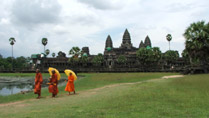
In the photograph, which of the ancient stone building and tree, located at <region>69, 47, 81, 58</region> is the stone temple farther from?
tree, located at <region>69, 47, 81, 58</region>

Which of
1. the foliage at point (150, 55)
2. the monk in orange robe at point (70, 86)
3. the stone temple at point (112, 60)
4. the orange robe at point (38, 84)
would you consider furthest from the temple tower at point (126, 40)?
the orange robe at point (38, 84)

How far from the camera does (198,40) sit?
3784 cm

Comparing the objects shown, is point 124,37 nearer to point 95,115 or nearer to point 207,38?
point 207,38

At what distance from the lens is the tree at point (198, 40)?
36.9m

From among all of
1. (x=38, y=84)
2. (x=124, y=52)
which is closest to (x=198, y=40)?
(x=38, y=84)

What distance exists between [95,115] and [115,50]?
10978 centimetres

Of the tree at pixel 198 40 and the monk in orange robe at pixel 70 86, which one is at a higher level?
the tree at pixel 198 40

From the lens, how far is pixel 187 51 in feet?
131

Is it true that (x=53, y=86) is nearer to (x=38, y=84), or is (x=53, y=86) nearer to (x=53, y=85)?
(x=53, y=85)

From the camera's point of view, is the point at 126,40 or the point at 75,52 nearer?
the point at 75,52

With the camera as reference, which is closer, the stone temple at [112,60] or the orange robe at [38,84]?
the orange robe at [38,84]

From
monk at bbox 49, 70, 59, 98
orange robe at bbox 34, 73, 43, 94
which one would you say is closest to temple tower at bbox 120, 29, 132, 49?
monk at bbox 49, 70, 59, 98

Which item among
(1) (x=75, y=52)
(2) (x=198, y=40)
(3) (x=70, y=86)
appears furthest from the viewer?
(1) (x=75, y=52)

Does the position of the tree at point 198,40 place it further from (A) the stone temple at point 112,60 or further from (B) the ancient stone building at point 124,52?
(B) the ancient stone building at point 124,52
